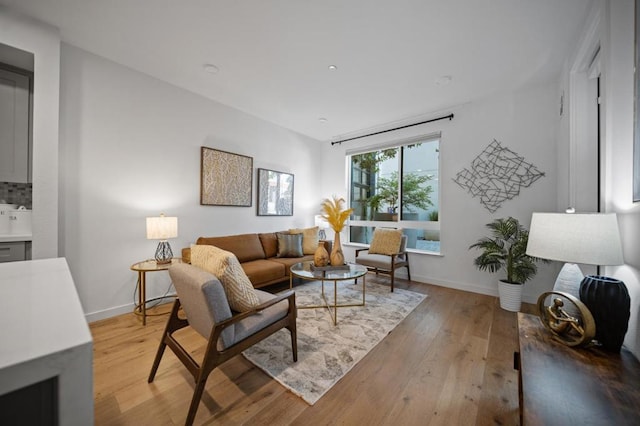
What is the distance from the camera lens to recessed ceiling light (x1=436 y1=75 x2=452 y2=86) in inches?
113

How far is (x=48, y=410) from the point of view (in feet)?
1.46

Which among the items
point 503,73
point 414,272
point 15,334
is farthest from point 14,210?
point 503,73

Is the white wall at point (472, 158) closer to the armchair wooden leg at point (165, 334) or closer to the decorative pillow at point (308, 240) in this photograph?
the decorative pillow at point (308, 240)

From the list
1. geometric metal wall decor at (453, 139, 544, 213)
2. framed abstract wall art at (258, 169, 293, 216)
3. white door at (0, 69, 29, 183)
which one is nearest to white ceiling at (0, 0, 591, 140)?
white door at (0, 69, 29, 183)

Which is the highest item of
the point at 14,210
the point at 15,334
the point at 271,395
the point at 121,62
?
the point at 121,62

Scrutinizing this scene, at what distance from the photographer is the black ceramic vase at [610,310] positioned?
108cm

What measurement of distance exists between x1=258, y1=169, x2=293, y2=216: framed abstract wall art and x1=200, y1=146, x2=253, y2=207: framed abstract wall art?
24 centimetres

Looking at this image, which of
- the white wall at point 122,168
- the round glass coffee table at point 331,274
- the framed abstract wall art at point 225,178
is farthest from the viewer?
the framed abstract wall art at point 225,178

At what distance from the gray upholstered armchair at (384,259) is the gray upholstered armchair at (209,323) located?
2.19 m

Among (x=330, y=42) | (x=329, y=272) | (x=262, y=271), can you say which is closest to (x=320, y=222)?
(x=262, y=271)

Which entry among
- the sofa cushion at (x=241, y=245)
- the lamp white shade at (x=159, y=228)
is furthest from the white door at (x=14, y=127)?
the sofa cushion at (x=241, y=245)

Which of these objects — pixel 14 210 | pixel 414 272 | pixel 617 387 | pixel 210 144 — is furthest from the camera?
pixel 414 272

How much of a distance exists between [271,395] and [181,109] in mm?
3374

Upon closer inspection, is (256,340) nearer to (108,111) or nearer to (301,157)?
(108,111)
